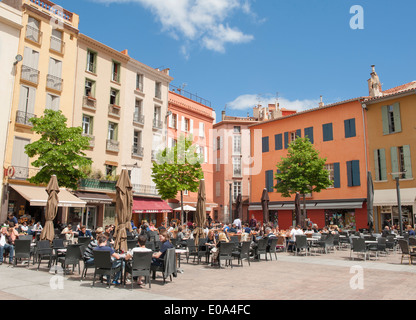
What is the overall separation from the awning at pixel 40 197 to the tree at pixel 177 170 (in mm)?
6945

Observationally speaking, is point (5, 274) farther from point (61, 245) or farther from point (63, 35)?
point (63, 35)

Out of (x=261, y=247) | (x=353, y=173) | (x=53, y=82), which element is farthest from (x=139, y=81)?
(x=261, y=247)

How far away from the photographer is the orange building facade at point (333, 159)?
27516 millimetres

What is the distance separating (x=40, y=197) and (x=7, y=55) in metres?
8.86

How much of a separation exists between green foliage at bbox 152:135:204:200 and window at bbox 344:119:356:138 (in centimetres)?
1251

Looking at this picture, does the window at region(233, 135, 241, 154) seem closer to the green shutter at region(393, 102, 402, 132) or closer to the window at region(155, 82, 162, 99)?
the window at region(155, 82, 162, 99)

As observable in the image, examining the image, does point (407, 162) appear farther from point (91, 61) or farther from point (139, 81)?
point (91, 61)

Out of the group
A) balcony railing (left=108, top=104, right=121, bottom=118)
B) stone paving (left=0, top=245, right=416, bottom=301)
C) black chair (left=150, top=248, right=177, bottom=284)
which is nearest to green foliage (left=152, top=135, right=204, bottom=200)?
Answer: balcony railing (left=108, top=104, right=121, bottom=118)

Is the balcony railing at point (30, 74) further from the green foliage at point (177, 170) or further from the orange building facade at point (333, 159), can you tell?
the orange building facade at point (333, 159)

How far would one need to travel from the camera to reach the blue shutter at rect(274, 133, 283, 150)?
3356cm

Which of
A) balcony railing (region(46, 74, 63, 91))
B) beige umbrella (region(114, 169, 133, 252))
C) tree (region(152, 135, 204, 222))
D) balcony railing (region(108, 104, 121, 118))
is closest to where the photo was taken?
beige umbrella (region(114, 169, 133, 252))
